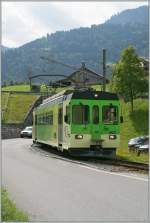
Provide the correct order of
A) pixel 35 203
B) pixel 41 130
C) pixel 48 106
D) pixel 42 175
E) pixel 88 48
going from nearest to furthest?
pixel 35 203 → pixel 42 175 → pixel 48 106 → pixel 41 130 → pixel 88 48

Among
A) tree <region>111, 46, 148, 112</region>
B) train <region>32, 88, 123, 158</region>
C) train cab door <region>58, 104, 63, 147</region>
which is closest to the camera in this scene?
train <region>32, 88, 123, 158</region>

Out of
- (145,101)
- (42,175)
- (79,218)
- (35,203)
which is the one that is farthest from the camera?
(145,101)

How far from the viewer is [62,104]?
1155 inches

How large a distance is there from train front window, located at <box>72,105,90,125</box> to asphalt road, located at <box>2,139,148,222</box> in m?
5.99

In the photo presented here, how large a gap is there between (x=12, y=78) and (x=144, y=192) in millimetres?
174629

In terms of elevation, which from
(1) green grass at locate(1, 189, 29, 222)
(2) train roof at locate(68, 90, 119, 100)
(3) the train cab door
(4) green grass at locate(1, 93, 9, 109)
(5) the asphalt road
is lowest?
(5) the asphalt road

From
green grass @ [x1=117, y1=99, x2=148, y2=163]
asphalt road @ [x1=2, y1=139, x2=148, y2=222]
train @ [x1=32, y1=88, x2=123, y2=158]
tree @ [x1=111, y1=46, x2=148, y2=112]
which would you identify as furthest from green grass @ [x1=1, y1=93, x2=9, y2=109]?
asphalt road @ [x1=2, y1=139, x2=148, y2=222]

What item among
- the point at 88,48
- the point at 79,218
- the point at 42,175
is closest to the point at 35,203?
the point at 79,218

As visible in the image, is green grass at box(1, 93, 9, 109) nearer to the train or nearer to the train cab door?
the train cab door

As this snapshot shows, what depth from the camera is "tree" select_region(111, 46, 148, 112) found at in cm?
6688

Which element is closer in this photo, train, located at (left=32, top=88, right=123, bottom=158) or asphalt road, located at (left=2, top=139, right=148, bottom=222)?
asphalt road, located at (left=2, top=139, right=148, bottom=222)

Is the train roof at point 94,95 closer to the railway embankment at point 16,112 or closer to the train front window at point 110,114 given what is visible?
the train front window at point 110,114

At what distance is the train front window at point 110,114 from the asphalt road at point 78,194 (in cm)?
667

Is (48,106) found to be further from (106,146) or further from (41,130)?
(106,146)
